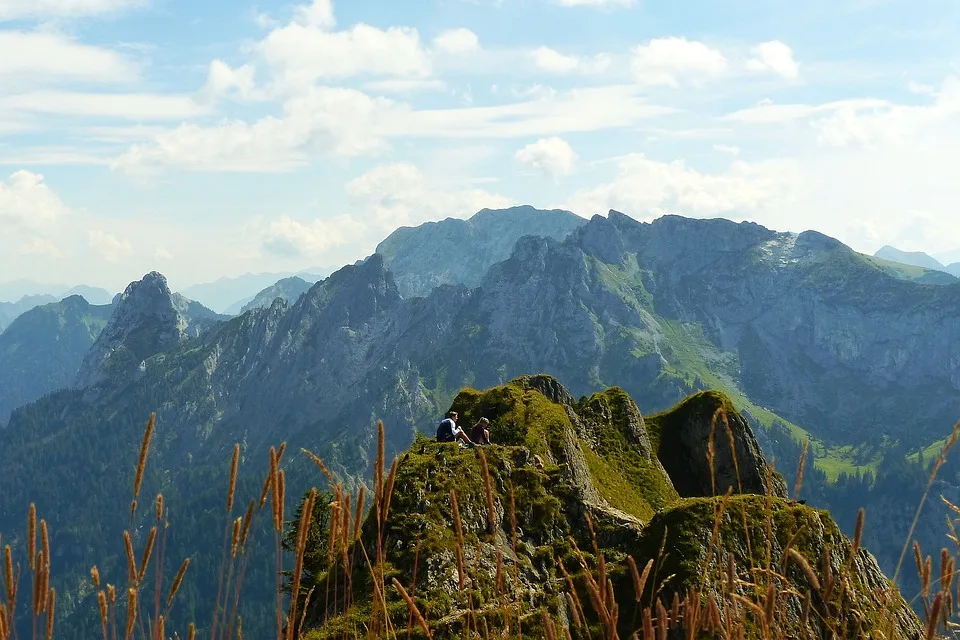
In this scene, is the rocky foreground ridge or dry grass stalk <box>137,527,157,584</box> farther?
the rocky foreground ridge

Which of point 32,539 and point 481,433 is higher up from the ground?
point 32,539

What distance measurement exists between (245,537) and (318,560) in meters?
23.6

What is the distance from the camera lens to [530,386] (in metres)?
45.2

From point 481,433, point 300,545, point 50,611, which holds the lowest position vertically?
point 481,433

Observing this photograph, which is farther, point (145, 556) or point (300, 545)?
point (145, 556)

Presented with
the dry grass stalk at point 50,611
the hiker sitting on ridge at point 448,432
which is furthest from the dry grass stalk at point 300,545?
the hiker sitting on ridge at point 448,432

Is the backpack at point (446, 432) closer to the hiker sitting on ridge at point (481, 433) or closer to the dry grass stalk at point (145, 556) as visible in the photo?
the hiker sitting on ridge at point (481, 433)

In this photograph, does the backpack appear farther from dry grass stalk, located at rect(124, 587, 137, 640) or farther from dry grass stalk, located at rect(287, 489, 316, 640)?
dry grass stalk, located at rect(124, 587, 137, 640)

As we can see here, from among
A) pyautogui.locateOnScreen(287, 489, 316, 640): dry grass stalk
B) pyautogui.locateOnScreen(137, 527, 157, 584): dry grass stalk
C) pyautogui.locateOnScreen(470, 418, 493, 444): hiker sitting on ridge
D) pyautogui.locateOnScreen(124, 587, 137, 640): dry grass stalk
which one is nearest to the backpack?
pyautogui.locateOnScreen(470, 418, 493, 444): hiker sitting on ridge

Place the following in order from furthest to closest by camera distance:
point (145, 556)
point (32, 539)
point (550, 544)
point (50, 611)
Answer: point (550, 544) → point (145, 556) → point (32, 539) → point (50, 611)

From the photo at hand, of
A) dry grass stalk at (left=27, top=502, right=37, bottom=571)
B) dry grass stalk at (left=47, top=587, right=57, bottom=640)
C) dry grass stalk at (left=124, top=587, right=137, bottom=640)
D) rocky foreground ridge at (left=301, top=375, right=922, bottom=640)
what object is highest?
dry grass stalk at (left=27, top=502, right=37, bottom=571)

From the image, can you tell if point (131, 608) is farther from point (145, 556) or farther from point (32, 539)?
point (32, 539)

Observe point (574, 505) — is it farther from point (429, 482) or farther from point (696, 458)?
point (696, 458)

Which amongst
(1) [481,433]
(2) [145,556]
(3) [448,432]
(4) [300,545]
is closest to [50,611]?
(2) [145,556]
